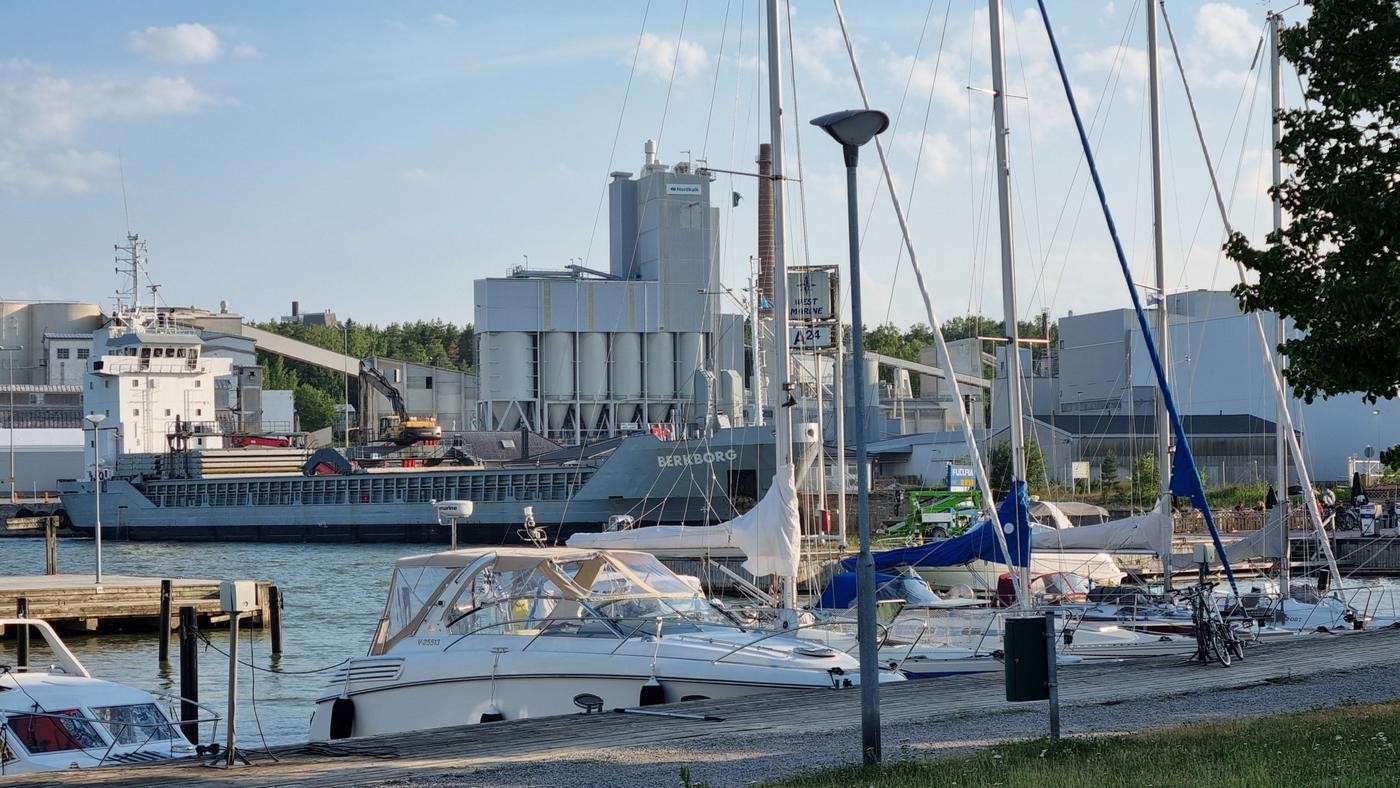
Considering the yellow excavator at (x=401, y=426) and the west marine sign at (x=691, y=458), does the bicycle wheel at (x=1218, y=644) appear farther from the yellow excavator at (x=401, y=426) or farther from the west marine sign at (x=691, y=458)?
the yellow excavator at (x=401, y=426)

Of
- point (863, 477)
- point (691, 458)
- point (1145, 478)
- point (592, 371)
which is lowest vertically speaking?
point (1145, 478)

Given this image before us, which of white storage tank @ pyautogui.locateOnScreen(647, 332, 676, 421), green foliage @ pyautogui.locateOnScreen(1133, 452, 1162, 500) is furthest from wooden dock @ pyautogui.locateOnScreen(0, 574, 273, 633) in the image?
white storage tank @ pyautogui.locateOnScreen(647, 332, 676, 421)

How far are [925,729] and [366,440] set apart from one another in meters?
101

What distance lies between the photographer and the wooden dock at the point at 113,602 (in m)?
36.0

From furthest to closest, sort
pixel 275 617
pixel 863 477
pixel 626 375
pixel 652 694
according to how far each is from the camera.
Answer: pixel 626 375 → pixel 275 617 → pixel 652 694 → pixel 863 477

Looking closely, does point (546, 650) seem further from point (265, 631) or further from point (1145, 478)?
point (1145, 478)

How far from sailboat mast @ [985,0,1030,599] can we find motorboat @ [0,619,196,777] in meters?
12.6

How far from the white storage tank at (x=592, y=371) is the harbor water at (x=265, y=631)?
22.7 m

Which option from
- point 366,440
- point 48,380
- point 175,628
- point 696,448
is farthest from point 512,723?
point 48,380

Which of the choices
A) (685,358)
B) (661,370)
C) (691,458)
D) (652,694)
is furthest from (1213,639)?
(661,370)

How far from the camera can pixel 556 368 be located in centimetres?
10131

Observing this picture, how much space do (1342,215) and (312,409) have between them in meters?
146

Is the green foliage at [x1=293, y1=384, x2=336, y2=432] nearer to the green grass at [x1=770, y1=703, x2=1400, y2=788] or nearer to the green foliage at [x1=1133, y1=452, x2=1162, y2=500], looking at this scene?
the green foliage at [x1=1133, y1=452, x2=1162, y2=500]

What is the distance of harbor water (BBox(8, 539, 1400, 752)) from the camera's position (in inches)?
1042
